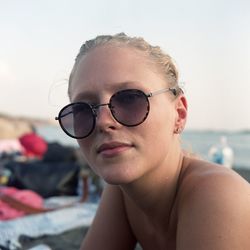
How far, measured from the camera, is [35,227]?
363 cm

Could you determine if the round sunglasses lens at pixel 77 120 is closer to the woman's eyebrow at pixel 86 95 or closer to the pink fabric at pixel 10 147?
the woman's eyebrow at pixel 86 95

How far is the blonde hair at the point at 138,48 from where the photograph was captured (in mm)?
1552

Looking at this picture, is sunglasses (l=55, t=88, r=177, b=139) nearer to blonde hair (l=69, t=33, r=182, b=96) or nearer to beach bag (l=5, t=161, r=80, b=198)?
blonde hair (l=69, t=33, r=182, b=96)

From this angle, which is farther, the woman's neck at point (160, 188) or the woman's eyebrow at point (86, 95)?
the woman's neck at point (160, 188)

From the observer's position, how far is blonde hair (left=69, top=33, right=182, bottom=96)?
155cm

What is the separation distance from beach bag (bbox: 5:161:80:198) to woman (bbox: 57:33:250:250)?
11.7ft

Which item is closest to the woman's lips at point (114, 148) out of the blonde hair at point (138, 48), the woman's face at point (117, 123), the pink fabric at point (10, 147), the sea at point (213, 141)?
the woman's face at point (117, 123)

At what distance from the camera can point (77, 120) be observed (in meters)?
1.52

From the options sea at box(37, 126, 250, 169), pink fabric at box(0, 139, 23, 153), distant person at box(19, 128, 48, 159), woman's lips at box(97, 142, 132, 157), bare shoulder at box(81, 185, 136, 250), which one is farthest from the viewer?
sea at box(37, 126, 250, 169)

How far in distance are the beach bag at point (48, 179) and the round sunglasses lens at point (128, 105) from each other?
3.85 meters

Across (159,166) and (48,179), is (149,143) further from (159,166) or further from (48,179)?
(48,179)

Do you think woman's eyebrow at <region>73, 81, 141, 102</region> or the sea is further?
the sea

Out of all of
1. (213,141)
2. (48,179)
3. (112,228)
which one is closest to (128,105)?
(112,228)

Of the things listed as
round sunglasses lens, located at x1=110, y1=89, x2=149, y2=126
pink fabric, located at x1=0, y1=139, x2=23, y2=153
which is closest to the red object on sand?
pink fabric, located at x1=0, y1=139, x2=23, y2=153
